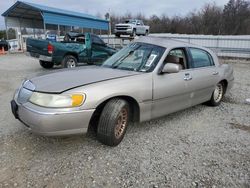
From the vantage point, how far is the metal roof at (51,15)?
62.6 feet

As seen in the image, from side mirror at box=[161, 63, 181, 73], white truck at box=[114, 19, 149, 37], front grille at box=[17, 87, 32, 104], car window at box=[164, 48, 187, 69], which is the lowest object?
front grille at box=[17, 87, 32, 104]

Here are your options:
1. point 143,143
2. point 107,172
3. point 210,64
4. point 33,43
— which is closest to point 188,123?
point 143,143

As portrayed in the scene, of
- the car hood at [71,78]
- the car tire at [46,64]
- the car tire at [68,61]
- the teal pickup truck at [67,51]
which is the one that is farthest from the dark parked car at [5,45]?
the car hood at [71,78]

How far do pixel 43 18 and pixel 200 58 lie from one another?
677 inches

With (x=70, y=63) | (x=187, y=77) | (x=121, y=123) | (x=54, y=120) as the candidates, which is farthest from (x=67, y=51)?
(x=54, y=120)

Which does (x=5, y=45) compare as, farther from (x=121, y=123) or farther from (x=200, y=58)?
(x=121, y=123)

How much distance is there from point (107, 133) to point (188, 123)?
193 centimetres

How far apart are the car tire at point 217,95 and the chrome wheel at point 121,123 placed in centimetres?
272

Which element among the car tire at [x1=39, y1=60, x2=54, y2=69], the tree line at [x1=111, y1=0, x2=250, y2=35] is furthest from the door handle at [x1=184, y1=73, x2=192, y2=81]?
the tree line at [x1=111, y1=0, x2=250, y2=35]

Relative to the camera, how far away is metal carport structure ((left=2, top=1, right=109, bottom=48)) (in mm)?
19222

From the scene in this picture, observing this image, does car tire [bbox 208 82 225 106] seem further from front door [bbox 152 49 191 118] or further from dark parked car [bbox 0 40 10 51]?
dark parked car [bbox 0 40 10 51]

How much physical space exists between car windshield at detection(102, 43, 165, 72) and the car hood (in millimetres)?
265

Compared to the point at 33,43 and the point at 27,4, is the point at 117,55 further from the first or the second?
the point at 27,4

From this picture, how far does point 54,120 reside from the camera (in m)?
2.76
